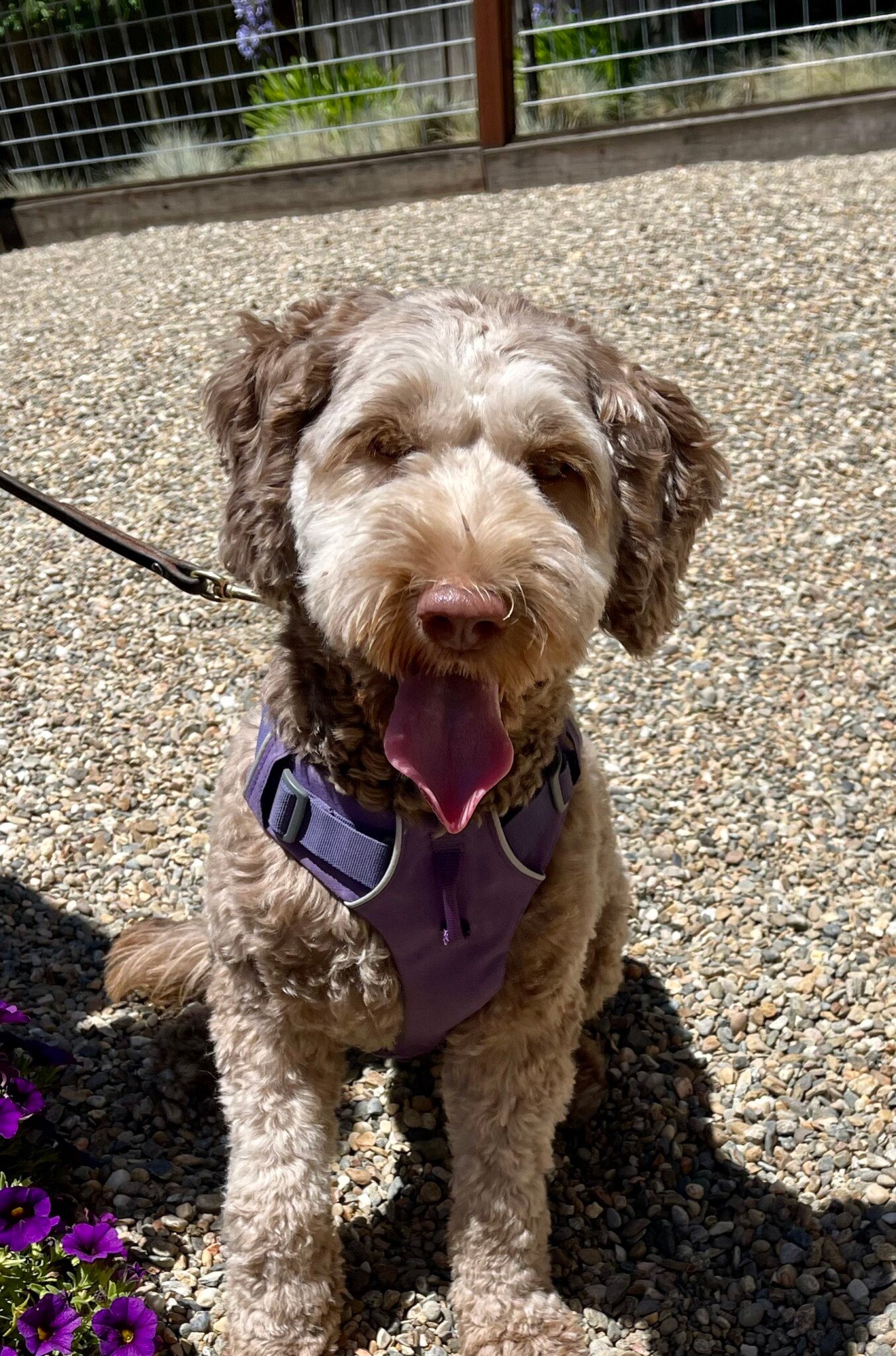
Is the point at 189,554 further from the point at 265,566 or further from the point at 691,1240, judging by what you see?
the point at 691,1240

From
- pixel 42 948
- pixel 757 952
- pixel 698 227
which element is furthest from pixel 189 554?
pixel 698 227

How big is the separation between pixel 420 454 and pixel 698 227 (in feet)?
20.4

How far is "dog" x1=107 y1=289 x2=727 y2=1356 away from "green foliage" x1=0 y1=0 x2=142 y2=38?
9317mm

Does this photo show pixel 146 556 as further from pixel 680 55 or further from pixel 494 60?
pixel 680 55

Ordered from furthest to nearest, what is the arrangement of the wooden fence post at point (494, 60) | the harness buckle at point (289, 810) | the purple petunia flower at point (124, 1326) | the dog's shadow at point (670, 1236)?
the wooden fence post at point (494, 60), the dog's shadow at point (670, 1236), the harness buckle at point (289, 810), the purple petunia flower at point (124, 1326)

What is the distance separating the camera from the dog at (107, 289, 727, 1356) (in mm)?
1896

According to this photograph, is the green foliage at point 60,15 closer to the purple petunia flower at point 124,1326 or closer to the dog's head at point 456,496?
the dog's head at point 456,496

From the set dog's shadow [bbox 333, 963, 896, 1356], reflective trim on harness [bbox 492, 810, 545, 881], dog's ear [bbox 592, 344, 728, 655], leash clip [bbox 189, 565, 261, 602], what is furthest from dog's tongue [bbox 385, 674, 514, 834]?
dog's shadow [bbox 333, 963, 896, 1356]

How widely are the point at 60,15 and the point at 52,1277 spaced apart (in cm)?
1065

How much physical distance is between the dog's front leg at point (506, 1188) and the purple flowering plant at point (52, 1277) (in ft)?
2.10

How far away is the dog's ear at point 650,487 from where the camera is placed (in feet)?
7.15

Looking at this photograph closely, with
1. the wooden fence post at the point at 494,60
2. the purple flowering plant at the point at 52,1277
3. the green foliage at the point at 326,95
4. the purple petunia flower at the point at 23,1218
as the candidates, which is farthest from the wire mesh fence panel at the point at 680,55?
the purple petunia flower at the point at 23,1218

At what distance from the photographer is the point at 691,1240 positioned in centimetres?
263

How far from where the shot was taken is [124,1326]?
6.63 ft
